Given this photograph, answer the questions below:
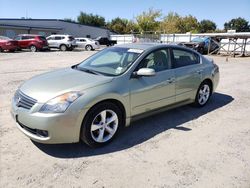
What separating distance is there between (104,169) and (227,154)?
1861mm

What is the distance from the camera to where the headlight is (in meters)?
3.44

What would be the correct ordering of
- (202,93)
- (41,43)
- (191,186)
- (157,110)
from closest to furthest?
(191,186) → (157,110) → (202,93) → (41,43)

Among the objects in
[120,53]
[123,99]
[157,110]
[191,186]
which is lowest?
[191,186]

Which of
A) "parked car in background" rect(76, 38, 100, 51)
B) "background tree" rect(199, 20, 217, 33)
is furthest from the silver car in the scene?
"background tree" rect(199, 20, 217, 33)

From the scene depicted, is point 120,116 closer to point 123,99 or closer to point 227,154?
point 123,99

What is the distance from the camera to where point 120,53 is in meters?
4.86

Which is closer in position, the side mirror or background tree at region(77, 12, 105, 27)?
the side mirror

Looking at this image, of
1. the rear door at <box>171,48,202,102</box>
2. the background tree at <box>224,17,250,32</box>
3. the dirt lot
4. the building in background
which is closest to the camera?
the dirt lot

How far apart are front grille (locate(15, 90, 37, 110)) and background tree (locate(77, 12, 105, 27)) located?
66.0 metres

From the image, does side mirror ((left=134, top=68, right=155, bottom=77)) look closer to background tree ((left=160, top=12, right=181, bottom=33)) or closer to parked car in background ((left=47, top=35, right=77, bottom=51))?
parked car in background ((left=47, top=35, right=77, bottom=51))

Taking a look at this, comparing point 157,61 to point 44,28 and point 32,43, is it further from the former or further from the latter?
point 44,28

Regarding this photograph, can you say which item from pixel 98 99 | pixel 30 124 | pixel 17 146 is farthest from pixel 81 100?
pixel 17 146

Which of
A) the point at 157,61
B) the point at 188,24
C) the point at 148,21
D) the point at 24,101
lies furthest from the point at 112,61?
the point at 188,24

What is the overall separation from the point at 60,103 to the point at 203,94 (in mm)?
3679
